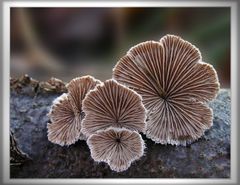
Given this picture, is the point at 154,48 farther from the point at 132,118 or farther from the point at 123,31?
the point at 132,118

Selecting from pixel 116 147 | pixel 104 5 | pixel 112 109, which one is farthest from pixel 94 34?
pixel 116 147

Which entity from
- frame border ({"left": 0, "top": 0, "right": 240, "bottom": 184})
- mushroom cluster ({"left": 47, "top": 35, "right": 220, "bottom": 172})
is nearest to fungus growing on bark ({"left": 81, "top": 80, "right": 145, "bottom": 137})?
mushroom cluster ({"left": 47, "top": 35, "right": 220, "bottom": 172})

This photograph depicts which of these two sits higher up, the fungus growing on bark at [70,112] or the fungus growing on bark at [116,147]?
the fungus growing on bark at [70,112]

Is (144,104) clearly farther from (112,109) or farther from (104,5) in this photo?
(104,5)

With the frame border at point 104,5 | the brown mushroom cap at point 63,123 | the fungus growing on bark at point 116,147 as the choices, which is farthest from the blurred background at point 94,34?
the fungus growing on bark at point 116,147

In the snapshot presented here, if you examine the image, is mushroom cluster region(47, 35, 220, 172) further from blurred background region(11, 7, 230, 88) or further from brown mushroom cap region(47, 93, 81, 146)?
blurred background region(11, 7, 230, 88)

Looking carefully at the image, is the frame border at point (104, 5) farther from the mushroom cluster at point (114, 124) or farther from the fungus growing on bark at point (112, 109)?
the fungus growing on bark at point (112, 109)

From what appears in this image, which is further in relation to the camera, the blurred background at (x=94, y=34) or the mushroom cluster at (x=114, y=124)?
the blurred background at (x=94, y=34)
